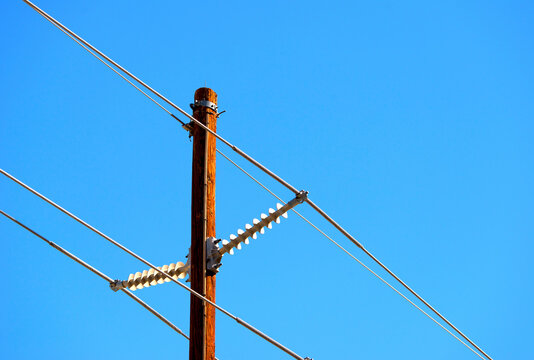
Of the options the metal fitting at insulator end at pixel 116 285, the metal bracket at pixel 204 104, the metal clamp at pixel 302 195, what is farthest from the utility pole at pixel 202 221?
the metal clamp at pixel 302 195

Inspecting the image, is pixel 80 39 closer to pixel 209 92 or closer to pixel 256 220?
pixel 209 92

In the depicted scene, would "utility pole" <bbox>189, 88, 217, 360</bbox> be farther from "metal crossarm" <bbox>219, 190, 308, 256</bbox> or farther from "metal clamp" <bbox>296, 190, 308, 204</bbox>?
"metal clamp" <bbox>296, 190, 308, 204</bbox>

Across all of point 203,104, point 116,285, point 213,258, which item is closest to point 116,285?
point 116,285

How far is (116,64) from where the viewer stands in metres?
8.15

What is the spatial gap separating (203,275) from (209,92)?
2.57 m

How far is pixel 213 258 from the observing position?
8.77 meters

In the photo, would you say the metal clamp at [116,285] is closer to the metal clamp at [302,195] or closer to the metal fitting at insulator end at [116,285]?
the metal fitting at insulator end at [116,285]

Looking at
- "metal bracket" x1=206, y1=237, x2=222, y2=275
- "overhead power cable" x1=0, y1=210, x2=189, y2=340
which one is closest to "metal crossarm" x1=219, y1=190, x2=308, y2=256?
"metal bracket" x1=206, y1=237, x2=222, y2=275

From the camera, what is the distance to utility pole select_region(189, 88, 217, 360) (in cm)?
846

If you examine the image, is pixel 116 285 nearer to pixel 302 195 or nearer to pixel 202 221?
pixel 202 221

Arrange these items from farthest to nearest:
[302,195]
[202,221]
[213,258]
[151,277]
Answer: [151,277] → [202,221] → [213,258] → [302,195]

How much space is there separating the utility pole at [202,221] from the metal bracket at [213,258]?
0.06 m

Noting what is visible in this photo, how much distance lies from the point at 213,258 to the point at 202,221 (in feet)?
1.64

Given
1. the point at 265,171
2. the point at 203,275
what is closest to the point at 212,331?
the point at 203,275
